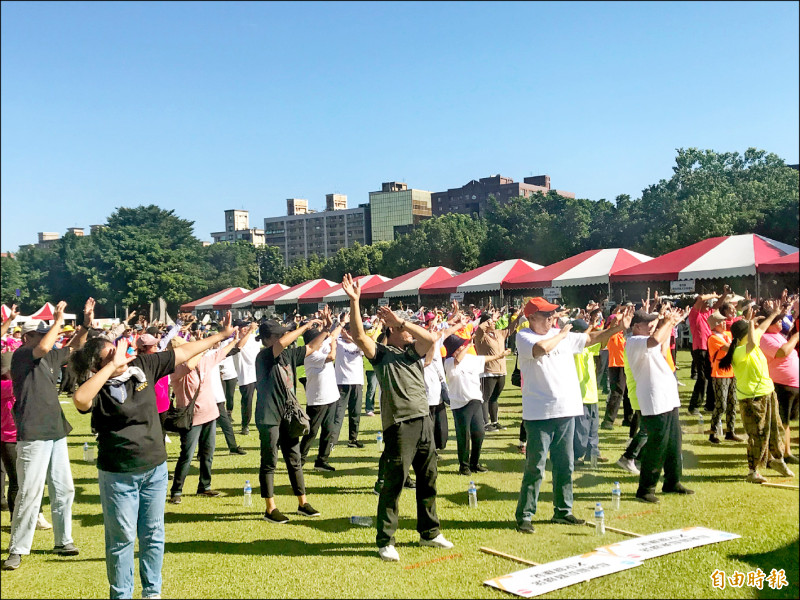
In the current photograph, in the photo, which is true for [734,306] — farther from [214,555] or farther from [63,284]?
[63,284]

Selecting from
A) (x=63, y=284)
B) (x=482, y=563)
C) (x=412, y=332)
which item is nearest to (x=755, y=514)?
(x=482, y=563)

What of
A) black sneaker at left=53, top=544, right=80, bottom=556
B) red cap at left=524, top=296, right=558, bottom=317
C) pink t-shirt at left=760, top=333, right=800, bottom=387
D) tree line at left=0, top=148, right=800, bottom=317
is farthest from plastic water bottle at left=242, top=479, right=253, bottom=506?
pink t-shirt at left=760, top=333, right=800, bottom=387

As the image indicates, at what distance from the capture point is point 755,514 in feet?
21.5

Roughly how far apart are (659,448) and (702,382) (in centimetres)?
580

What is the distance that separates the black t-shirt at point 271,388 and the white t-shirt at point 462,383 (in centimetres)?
205

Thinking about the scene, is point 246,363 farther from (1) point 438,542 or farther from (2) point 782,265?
(2) point 782,265

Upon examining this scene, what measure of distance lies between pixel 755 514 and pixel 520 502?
6.98 feet

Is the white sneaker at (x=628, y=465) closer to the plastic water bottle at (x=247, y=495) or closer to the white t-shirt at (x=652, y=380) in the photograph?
the white t-shirt at (x=652, y=380)

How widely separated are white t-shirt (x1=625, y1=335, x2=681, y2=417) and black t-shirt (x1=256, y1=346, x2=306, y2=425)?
11.3 ft

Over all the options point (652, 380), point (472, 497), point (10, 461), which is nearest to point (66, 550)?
point (10, 461)

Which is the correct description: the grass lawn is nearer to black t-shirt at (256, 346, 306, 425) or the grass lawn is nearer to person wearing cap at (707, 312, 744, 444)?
person wearing cap at (707, 312, 744, 444)

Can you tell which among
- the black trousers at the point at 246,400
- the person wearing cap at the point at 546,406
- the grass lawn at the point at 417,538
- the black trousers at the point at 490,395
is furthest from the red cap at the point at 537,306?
the black trousers at the point at 246,400

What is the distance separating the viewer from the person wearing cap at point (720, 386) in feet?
30.8

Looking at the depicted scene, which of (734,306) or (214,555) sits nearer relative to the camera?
(214,555)
